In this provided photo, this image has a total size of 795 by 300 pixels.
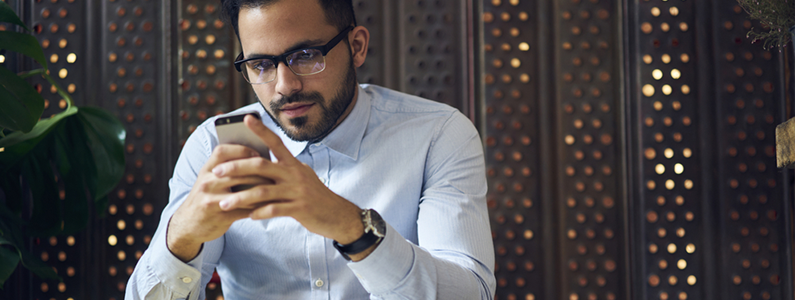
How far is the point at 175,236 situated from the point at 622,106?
1354mm

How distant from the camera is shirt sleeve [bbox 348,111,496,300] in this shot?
73 centimetres

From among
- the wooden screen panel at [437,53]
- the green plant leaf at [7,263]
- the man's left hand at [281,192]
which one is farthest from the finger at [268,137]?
the green plant leaf at [7,263]

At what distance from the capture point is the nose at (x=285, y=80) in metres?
0.94

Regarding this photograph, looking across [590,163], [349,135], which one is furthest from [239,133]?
[590,163]

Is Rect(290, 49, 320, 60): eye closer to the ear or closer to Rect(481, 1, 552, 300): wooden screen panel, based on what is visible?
the ear

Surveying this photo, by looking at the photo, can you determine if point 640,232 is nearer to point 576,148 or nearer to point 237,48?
point 576,148

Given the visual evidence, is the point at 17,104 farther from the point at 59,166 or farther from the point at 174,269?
the point at 174,269

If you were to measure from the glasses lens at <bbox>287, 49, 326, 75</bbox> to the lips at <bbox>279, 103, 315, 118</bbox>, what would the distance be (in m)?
0.07

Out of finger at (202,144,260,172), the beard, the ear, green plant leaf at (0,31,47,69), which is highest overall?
green plant leaf at (0,31,47,69)

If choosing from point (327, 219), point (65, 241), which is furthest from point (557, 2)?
point (65, 241)

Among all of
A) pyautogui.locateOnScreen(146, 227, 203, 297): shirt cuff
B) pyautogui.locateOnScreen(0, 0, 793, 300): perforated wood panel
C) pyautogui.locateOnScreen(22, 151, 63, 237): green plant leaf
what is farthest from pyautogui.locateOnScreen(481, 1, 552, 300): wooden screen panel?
pyautogui.locateOnScreen(22, 151, 63, 237): green plant leaf

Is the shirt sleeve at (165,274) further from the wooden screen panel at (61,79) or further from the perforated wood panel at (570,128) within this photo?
the wooden screen panel at (61,79)

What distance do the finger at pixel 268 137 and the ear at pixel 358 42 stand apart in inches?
20.1

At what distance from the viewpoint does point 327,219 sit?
0.67 metres
